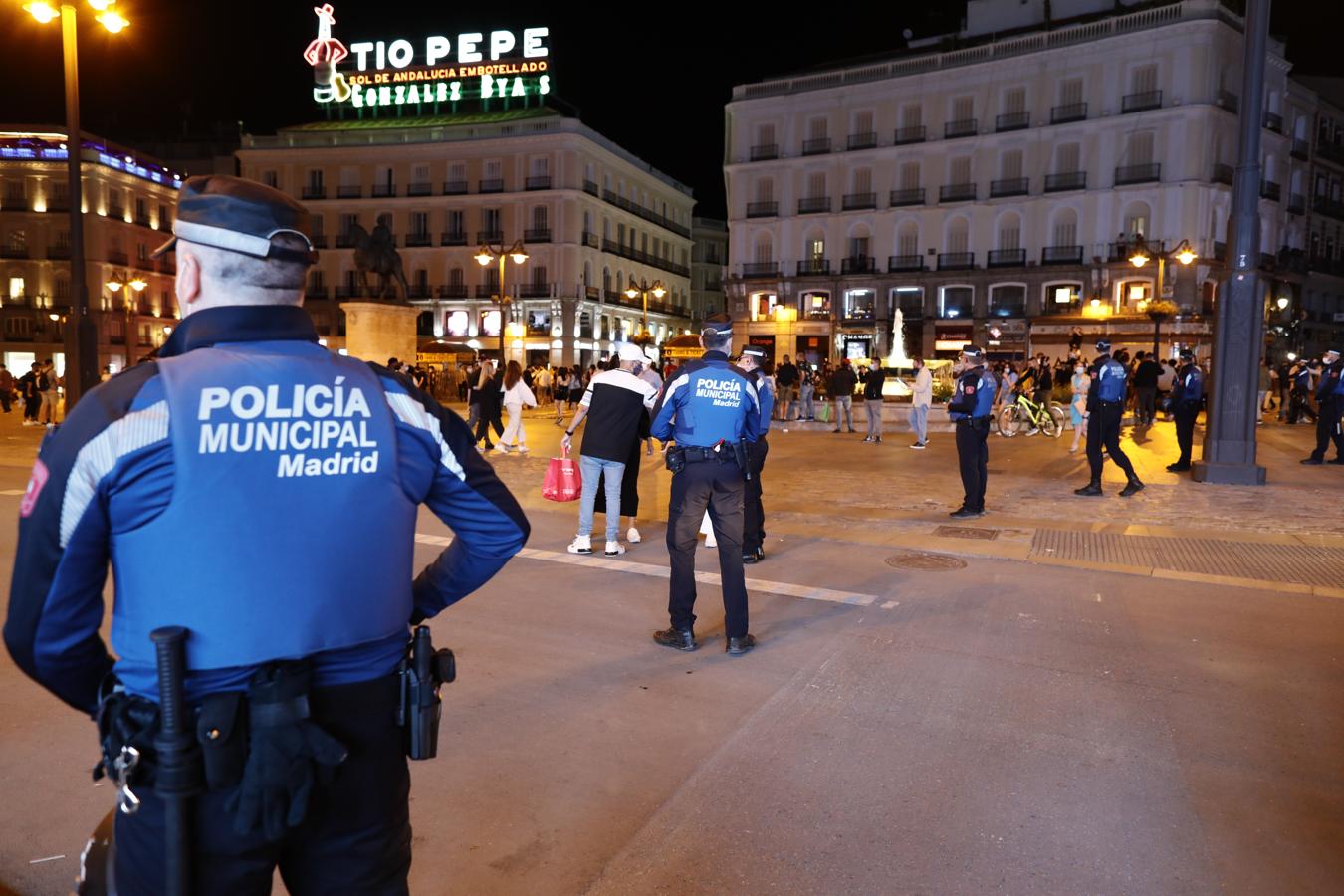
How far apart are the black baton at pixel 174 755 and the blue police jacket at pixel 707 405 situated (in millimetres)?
3851

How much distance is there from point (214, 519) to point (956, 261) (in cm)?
Answer: 4806

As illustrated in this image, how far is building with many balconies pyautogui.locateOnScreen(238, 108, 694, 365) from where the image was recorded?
55.2 m

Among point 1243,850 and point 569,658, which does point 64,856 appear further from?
point 1243,850

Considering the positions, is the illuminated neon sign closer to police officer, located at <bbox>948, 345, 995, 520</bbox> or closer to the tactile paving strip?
police officer, located at <bbox>948, 345, 995, 520</bbox>

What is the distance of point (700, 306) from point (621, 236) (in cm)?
1643

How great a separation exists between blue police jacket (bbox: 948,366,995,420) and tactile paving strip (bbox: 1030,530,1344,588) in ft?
4.78

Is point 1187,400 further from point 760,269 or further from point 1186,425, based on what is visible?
point 760,269

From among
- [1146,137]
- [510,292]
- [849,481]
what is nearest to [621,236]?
[510,292]

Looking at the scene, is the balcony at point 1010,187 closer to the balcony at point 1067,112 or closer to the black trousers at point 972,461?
the balcony at point 1067,112

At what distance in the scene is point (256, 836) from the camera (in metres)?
1.62

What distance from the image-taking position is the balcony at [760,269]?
5022 cm

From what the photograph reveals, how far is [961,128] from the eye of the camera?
45469 millimetres

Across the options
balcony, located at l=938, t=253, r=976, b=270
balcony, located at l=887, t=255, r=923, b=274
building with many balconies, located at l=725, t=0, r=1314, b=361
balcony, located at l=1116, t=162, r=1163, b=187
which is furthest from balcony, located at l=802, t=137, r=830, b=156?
balcony, located at l=1116, t=162, r=1163, b=187

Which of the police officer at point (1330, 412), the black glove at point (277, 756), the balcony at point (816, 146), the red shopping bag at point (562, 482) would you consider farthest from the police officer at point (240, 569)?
the balcony at point (816, 146)
